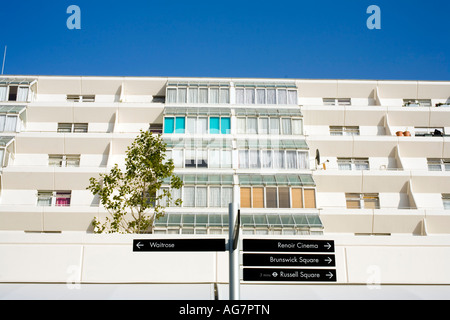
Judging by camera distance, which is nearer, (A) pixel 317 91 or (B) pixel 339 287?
(B) pixel 339 287

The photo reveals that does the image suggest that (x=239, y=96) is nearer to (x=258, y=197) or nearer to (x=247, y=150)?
(x=247, y=150)

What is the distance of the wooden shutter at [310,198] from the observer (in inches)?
1182

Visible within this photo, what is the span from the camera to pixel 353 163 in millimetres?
33688

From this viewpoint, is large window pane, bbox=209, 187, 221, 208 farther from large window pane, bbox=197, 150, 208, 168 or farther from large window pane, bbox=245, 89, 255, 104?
large window pane, bbox=245, 89, 255, 104

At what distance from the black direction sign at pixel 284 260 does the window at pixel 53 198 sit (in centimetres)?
2612

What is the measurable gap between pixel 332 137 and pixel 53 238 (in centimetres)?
2276

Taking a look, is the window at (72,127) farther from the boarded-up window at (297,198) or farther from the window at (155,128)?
the boarded-up window at (297,198)

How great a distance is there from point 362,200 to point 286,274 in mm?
25509

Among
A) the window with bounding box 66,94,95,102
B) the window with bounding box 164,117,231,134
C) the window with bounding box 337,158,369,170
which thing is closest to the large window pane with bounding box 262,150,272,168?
the window with bounding box 164,117,231,134

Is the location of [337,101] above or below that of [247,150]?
above

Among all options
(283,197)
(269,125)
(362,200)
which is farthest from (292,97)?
(362,200)

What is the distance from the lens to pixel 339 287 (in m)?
13.9
